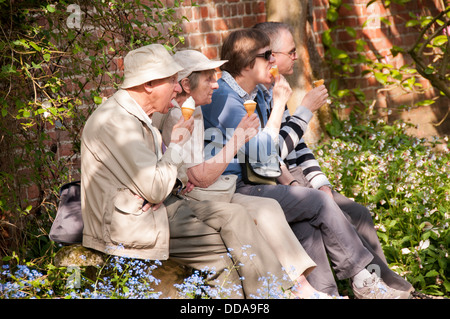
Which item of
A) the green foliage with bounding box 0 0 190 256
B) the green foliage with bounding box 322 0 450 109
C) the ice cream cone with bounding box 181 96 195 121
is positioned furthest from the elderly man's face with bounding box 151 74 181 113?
the green foliage with bounding box 322 0 450 109

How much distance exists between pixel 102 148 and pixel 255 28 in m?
1.58

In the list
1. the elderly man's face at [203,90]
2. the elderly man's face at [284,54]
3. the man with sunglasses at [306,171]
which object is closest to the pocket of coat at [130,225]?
the elderly man's face at [203,90]

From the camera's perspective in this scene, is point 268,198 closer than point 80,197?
No

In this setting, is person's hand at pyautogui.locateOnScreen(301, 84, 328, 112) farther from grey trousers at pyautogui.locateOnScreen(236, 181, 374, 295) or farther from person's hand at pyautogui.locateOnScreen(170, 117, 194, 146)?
person's hand at pyautogui.locateOnScreen(170, 117, 194, 146)

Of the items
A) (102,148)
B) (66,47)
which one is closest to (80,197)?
(102,148)

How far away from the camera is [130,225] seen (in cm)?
314

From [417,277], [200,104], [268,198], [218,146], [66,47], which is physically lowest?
[417,277]

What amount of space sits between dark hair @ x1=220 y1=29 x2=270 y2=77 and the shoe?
4.51 feet

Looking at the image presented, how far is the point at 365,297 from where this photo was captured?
382cm

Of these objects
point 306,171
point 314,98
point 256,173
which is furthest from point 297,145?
point 256,173

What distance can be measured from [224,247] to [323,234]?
72cm

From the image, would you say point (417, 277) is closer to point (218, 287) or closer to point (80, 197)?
point (218, 287)

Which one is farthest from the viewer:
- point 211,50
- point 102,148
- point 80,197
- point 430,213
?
point 211,50

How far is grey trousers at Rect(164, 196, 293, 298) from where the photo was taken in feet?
10.9
